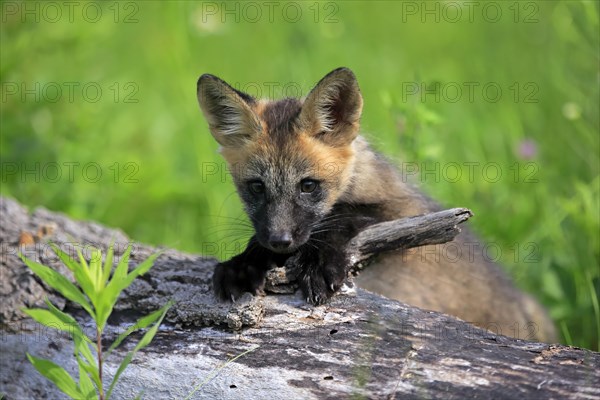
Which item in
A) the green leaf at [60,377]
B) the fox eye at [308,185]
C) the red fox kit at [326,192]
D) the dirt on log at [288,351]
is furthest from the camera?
the fox eye at [308,185]

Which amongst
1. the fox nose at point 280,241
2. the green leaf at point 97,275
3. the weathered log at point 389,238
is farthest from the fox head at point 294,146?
the green leaf at point 97,275

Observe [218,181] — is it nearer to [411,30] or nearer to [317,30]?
[317,30]

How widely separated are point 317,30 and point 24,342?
20.1ft

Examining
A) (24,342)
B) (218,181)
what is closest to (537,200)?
(218,181)

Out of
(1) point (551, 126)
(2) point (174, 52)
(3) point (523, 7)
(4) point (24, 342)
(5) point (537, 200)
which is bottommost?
(4) point (24, 342)

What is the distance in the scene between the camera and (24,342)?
4199 millimetres

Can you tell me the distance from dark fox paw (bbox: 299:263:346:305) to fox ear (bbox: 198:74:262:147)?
1303 millimetres

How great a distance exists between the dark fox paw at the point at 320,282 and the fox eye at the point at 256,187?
3.12ft

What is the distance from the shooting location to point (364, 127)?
5852 millimetres

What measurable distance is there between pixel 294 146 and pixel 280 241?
0.81 metres

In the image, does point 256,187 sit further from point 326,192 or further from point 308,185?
point 326,192

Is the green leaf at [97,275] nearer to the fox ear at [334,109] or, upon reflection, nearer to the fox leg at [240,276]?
the fox leg at [240,276]

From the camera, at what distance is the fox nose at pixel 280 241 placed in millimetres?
4414

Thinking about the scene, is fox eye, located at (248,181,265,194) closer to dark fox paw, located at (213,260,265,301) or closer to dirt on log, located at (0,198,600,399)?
dirt on log, located at (0,198,600,399)
